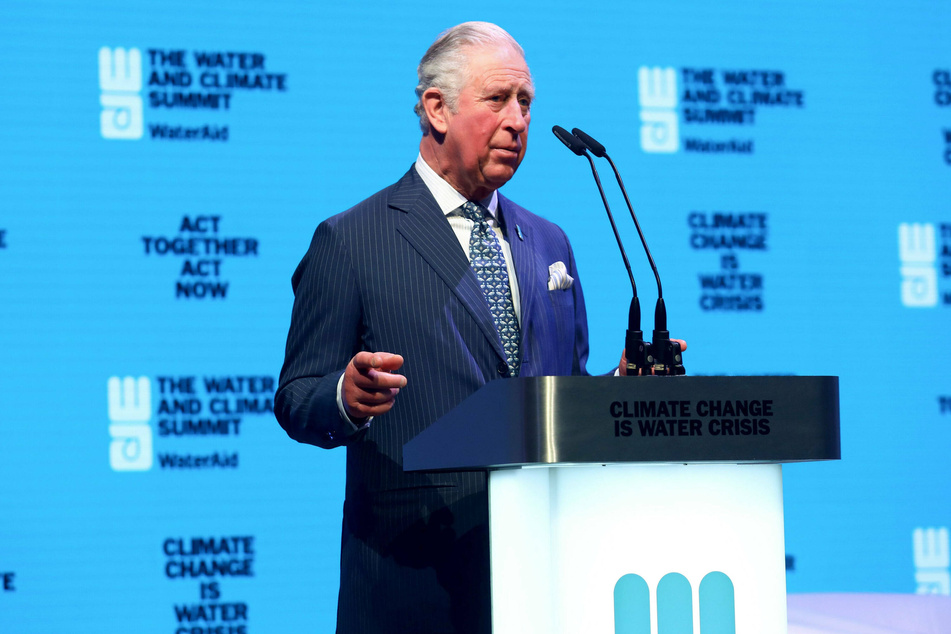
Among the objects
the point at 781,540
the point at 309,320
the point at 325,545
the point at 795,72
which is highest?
the point at 795,72

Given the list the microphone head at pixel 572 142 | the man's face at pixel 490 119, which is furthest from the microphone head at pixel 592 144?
the man's face at pixel 490 119

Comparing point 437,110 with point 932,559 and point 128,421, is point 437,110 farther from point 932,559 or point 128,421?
point 932,559

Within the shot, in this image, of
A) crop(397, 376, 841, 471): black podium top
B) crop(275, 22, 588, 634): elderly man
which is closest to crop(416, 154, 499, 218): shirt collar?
crop(275, 22, 588, 634): elderly man

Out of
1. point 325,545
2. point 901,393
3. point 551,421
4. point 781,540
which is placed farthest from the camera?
point 901,393

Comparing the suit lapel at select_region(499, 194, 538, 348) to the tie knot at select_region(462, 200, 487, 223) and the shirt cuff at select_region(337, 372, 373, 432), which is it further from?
the shirt cuff at select_region(337, 372, 373, 432)

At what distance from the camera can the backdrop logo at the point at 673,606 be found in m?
1.04

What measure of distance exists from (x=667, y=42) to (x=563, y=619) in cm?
226

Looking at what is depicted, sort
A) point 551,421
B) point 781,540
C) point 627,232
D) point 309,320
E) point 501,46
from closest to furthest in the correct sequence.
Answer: point 551,421
point 781,540
point 309,320
point 501,46
point 627,232

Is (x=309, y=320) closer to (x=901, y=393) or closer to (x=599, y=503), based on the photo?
(x=599, y=503)

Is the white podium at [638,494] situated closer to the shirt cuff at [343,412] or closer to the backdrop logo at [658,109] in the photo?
the shirt cuff at [343,412]

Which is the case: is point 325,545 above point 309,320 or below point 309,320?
below

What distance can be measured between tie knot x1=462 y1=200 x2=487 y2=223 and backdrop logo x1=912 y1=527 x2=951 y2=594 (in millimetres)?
1994

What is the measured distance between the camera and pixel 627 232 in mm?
2883

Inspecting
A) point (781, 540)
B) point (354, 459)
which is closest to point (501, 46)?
point (354, 459)
